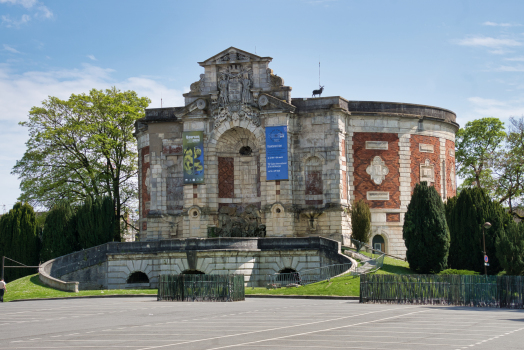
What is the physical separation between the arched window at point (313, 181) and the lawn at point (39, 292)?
14351mm

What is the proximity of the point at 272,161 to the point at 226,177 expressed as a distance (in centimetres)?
458

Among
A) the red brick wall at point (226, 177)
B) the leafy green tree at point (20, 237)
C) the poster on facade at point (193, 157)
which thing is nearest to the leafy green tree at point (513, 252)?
the red brick wall at point (226, 177)

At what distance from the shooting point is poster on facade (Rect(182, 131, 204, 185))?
170ft

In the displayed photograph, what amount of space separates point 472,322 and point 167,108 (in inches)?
1426

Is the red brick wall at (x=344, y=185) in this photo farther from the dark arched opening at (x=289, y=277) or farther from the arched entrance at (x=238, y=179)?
the dark arched opening at (x=289, y=277)

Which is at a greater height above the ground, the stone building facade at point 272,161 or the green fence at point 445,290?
the stone building facade at point 272,161

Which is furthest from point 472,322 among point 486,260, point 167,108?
point 167,108

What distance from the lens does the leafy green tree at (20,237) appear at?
5684 cm

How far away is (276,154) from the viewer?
5041cm

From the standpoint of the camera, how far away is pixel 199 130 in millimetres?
52312

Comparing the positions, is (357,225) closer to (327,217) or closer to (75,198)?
(327,217)

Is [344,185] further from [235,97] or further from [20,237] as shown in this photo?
[20,237]

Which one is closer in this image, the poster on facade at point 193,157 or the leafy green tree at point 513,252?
the leafy green tree at point 513,252

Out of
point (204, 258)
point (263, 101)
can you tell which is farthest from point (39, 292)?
point (263, 101)
